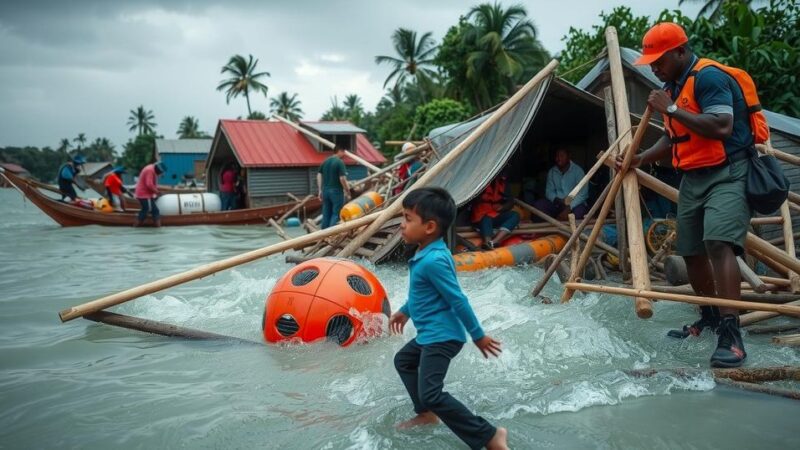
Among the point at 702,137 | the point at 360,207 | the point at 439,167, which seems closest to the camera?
the point at 702,137

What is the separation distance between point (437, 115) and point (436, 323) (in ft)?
81.1

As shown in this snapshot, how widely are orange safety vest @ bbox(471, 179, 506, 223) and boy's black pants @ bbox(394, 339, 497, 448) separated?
6.00 m

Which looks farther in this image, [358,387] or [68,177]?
Answer: [68,177]

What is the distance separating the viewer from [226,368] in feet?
14.8

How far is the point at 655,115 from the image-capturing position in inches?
316

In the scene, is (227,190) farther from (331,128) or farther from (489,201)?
(489,201)

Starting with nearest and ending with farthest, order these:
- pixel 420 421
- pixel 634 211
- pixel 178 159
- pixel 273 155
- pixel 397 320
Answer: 1. pixel 420 421
2. pixel 397 320
3. pixel 634 211
4. pixel 273 155
5. pixel 178 159

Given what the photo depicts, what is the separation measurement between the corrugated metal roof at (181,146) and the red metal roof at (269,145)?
26091mm

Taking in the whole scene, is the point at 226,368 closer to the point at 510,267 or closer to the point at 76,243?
the point at 510,267

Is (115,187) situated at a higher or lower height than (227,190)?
higher

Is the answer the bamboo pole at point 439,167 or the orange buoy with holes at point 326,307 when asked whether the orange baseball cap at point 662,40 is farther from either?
the bamboo pole at point 439,167

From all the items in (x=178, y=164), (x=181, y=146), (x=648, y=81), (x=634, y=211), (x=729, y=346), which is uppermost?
(x=181, y=146)

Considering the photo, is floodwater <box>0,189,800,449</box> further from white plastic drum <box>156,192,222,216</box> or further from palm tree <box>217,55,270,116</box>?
palm tree <box>217,55,270,116</box>

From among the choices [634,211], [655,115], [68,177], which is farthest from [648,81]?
[68,177]
